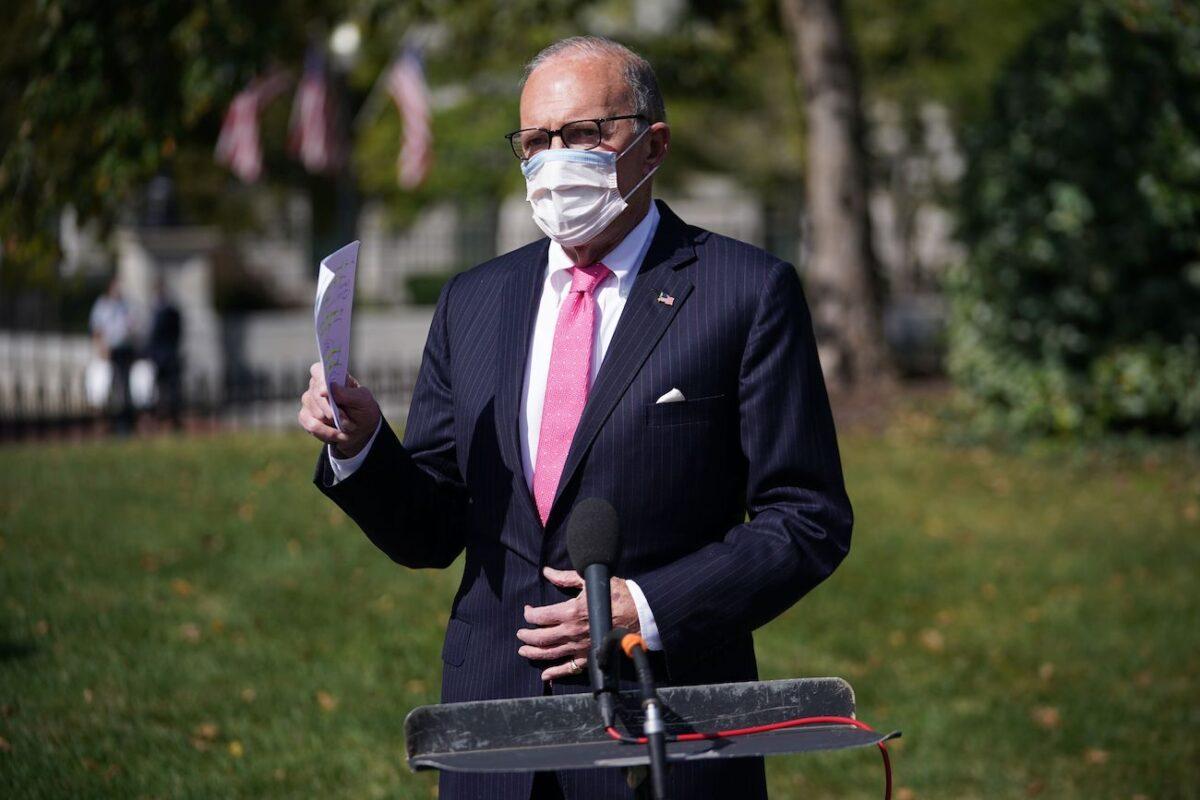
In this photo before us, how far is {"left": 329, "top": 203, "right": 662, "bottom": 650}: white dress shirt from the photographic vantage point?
300cm

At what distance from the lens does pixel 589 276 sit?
307 centimetres

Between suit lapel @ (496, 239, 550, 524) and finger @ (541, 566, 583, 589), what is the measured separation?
5.4 inches

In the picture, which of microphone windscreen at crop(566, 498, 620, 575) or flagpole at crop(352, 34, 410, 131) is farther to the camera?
flagpole at crop(352, 34, 410, 131)

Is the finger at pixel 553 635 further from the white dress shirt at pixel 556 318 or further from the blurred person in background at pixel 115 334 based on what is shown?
the blurred person in background at pixel 115 334

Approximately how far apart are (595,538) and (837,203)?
14.3 meters

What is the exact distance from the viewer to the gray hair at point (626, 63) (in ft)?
9.66

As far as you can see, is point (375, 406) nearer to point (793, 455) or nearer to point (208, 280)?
point (793, 455)

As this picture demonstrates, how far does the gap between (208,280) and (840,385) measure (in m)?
12.3

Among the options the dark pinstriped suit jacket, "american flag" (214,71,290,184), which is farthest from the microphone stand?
"american flag" (214,71,290,184)

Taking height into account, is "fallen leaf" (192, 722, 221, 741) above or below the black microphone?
below

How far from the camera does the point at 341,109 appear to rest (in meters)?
24.2

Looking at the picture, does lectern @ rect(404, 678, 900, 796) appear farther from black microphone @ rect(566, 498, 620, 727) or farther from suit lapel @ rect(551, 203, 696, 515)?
suit lapel @ rect(551, 203, 696, 515)

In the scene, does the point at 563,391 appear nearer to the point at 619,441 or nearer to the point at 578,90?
the point at 619,441

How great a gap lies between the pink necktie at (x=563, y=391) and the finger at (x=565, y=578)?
Answer: 134 millimetres
